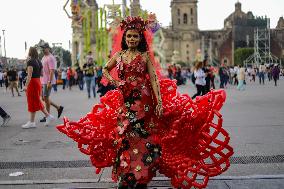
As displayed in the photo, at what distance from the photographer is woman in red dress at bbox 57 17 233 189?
443 centimetres

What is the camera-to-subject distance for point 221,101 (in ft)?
15.3

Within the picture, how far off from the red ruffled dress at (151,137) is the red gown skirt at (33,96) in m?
5.12

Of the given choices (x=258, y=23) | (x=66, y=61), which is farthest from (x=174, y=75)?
(x=66, y=61)

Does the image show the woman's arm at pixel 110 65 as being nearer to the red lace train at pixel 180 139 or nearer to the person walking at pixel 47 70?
the red lace train at pixel 180 139

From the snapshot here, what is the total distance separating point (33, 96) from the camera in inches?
388

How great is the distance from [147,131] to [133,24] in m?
1.09

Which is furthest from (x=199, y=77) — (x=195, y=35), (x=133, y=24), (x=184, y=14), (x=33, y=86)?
(x=195, y=35)

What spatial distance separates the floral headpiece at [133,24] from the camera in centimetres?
463

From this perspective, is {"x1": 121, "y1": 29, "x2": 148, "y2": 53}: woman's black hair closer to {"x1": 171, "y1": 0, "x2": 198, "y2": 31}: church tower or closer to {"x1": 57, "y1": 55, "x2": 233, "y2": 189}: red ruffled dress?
{"x1": 57, "y1": 55, "x2": 233, "y2": 189}: red ruffled dress

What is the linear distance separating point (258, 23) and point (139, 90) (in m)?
123

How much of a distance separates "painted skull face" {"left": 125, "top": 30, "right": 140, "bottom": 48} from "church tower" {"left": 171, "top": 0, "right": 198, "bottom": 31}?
118m

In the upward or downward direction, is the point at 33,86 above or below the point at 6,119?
above

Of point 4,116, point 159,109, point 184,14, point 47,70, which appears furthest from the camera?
point 184,14

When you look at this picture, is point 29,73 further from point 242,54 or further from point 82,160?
point 242,54
